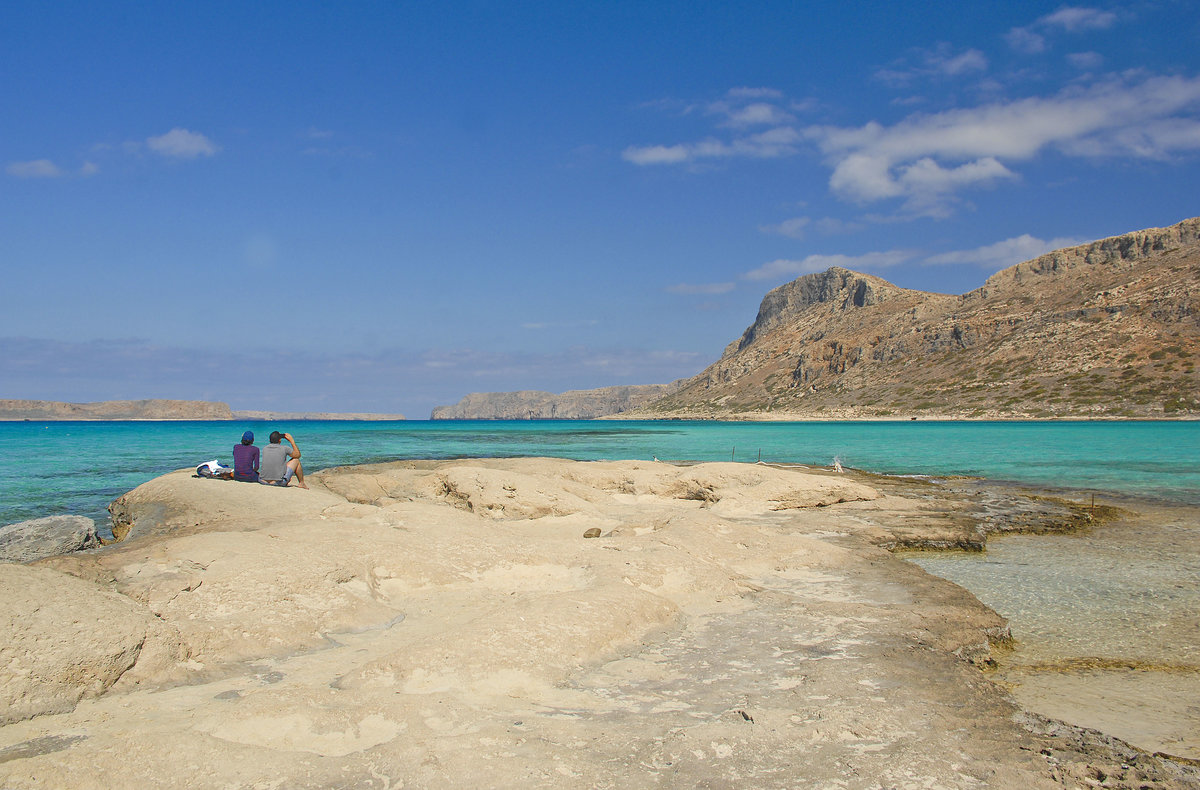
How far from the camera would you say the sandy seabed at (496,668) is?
14.6ft

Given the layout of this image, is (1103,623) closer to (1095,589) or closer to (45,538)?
(1095,589)

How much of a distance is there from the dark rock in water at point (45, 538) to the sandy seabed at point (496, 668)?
1706 mm

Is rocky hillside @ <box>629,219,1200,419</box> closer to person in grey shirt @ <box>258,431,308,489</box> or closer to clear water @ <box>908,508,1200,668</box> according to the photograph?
clear water @ <box>908,508,1200,668</box>

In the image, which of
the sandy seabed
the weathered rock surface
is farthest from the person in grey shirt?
the weathered rock surface

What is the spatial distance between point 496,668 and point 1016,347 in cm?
9927

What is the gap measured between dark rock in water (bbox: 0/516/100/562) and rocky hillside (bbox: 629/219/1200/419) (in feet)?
270

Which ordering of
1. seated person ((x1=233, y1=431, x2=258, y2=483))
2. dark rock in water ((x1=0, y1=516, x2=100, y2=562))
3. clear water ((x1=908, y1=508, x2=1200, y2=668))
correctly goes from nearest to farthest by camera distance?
clear water ((x1=908, y1=508, x2=1200, y2=668)), dark rock in water ((x1=0, y1=516, x2=100, y2=562)), seated person ((x1=233, y1=431, x2=258, y2=483))

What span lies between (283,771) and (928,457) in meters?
38.7

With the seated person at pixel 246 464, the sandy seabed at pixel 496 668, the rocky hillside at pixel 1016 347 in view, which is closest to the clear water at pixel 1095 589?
the sandy seabed at pixel 496 668

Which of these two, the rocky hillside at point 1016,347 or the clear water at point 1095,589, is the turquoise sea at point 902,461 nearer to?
the clear water at point 1095,589

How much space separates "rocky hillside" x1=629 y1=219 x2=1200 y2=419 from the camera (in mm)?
73312

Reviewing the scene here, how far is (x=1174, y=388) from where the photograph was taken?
6806cm

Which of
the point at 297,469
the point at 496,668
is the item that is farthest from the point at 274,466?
the point at 496,668

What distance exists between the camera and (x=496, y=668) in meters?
5.95
